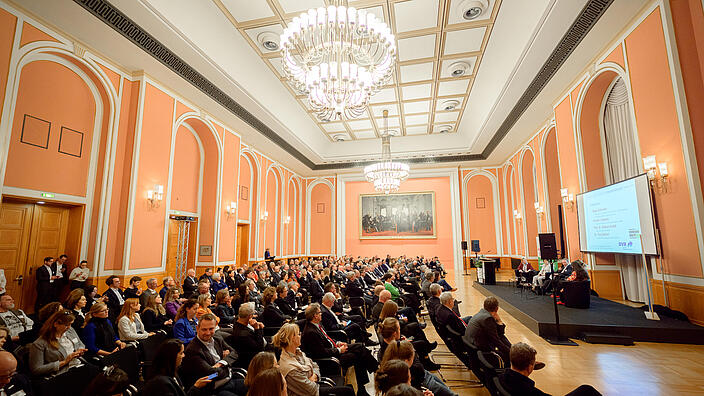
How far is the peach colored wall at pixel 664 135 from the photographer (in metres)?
4.93

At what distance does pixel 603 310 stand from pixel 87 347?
7.92 metres

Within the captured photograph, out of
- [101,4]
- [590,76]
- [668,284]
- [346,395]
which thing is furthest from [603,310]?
[101,4]

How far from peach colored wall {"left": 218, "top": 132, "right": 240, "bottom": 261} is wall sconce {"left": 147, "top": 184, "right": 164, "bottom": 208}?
7.81 ft

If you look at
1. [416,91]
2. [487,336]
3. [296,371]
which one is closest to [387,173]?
[416,91]

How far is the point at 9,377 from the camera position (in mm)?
2170

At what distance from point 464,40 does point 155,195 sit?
317 inches

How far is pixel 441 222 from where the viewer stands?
16375mm

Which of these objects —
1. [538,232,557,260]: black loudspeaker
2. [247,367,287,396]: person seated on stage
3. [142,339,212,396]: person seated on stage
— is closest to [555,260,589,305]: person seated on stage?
[538,232,557,260]: black loudspeaker

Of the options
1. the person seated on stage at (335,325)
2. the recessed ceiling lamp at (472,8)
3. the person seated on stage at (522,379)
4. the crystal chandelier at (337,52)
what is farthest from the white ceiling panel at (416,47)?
the person seated on stage at (522,379)

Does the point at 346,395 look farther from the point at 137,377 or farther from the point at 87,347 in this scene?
the point at 87,347

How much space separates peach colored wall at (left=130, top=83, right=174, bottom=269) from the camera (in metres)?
6.92

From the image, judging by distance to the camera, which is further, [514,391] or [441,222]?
[441,222]

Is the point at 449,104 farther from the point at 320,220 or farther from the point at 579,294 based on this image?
the point at 320,220

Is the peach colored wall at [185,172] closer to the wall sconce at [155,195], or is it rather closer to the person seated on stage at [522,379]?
the wall sconce at [155,195]
